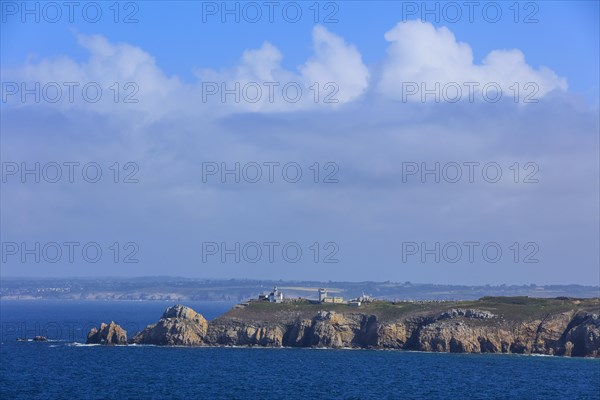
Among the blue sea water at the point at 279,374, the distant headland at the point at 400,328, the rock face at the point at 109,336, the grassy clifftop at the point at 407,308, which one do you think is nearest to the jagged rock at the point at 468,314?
the distant headland at the point at 400,328

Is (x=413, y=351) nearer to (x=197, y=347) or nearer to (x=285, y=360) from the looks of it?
(x=285, y=360)

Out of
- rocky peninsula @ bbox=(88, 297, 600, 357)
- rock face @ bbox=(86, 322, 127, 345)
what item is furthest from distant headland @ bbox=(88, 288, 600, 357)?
rocky peninsula @ bbox=(88, 297, 600, 357)

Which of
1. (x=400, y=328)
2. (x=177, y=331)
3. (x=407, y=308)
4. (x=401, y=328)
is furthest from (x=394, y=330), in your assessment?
(x=177, y=331)

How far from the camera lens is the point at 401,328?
13638 centimetres

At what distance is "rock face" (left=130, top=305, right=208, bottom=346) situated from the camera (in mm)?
137000

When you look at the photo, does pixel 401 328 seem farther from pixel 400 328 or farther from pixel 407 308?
pixel 407 308

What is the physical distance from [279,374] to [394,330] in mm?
34968

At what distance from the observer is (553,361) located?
11944 cm

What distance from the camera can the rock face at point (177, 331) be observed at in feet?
449

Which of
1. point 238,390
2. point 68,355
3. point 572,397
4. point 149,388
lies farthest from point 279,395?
point 68,355

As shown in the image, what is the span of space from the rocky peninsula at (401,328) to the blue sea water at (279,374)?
4579 millimetres

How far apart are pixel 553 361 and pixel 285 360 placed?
35267mm

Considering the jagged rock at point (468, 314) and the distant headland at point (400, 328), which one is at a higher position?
the jagged rock at point (468, 314)

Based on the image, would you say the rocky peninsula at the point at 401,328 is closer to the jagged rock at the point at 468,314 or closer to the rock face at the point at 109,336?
the jagged rock at the point at 468,314
